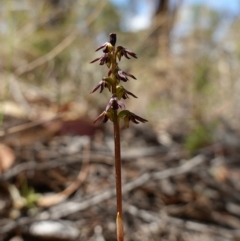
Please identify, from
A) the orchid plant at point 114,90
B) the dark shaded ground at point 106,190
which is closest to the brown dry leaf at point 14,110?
the dark shaded ground at point 106,190

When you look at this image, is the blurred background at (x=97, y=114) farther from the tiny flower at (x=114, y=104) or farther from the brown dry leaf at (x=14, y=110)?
the tiny flower at (x=114, y=104)

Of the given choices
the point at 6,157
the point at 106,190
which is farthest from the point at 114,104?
the point at 6,157

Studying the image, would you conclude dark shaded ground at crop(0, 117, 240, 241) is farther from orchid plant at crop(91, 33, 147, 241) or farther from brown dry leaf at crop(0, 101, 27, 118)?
orchid plant at crop(91, 33, 147, 241)

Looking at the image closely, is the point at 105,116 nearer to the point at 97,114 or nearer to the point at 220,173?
the point at 220,173

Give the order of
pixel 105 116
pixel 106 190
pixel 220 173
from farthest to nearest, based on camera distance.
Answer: pixel 220 173
pixel 106 190
pixel 105 116

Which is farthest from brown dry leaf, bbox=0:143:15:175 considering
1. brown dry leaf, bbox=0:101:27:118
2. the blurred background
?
brown dry leaf, bbox=0:101:27:118

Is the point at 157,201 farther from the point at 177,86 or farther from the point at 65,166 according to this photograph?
the point at 177,86

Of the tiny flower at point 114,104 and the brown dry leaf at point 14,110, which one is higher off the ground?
the brown dry leaf at point 14,110
